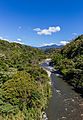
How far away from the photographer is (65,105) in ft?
176

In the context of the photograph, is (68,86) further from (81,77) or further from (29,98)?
(29,98)

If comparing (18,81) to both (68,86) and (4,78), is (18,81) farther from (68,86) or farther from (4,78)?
(68,86)

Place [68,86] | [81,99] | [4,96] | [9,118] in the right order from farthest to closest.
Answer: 1. [68,86]
2. [81,99]
3. [4,96]
4. [9,118]

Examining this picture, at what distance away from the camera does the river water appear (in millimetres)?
46250

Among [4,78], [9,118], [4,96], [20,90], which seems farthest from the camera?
[4,78]

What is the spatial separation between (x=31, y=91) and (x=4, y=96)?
18.9ft

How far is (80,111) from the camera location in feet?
163

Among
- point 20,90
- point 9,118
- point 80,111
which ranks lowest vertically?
point 80,111

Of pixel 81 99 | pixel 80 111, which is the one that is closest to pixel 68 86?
pixel 81 99

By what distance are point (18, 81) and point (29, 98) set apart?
167 inches

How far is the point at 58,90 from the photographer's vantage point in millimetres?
69188

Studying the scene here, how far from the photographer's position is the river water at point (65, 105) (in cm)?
4625

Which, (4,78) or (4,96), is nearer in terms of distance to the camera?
(4,96)

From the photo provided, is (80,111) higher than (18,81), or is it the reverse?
(18,81)
